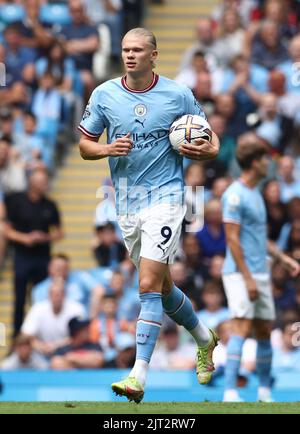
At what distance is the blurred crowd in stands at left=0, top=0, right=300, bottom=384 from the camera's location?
1606 cm

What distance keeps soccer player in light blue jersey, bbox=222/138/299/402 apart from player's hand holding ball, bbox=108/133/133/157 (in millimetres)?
2813

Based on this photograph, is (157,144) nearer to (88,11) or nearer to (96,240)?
(96,240)

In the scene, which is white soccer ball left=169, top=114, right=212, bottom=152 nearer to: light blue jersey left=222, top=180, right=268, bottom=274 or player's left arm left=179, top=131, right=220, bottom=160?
player's left arm left=179, top=131, right=220, bottom=160

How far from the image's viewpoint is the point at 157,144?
989 centimetres

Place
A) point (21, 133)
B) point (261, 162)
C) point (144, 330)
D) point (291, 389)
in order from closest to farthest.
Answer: point (144, 330), point (261, 162), point (291, 389), point (21, 133)

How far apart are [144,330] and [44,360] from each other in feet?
22.8

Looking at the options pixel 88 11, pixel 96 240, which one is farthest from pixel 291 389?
pixel 88 11

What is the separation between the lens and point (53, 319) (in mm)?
16766

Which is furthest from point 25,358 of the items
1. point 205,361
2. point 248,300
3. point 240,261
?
point 205,361

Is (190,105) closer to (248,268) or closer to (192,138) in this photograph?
(192,138)

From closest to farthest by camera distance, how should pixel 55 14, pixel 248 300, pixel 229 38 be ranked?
pixel 248 300
pixel 229 38
pixel 55 14

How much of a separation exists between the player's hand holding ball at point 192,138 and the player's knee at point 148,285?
929 mm

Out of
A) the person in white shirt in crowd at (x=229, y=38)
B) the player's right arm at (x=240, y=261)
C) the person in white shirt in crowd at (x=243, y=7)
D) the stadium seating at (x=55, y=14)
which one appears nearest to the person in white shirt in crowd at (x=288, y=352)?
the player's right arm at (x=240, y=261)

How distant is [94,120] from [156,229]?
37.1 inches
